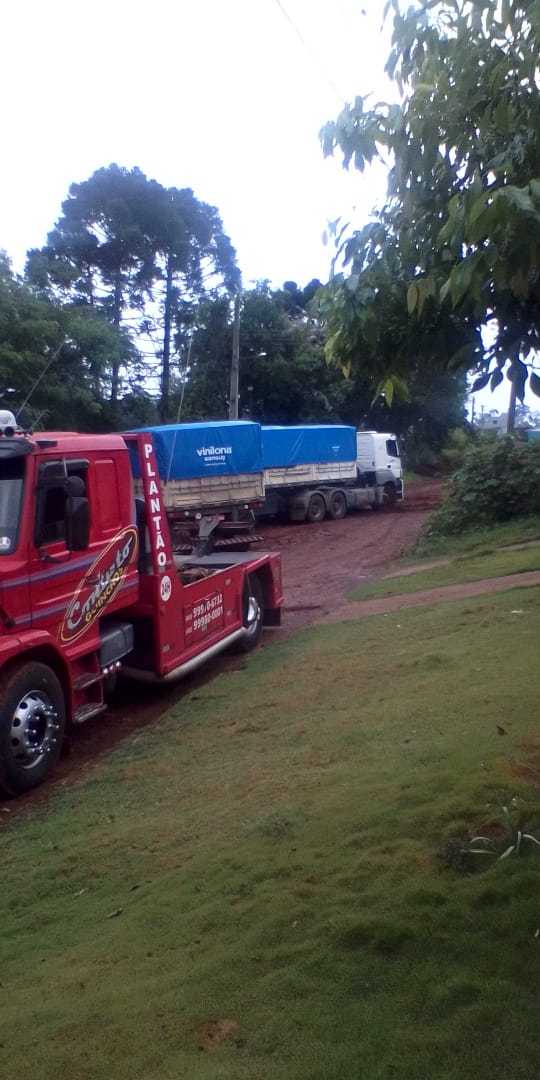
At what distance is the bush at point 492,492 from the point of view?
20906 millimetres

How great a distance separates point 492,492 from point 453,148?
1622 centimetres

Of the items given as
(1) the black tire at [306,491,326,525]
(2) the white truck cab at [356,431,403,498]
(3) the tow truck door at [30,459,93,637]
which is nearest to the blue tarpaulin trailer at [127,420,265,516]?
(1) the black tire at [306,491,326,525]

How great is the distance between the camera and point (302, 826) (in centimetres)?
510

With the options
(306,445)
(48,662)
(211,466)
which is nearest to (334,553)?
(211,466)

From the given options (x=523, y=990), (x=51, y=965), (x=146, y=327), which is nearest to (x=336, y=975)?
(x=523, y=990)

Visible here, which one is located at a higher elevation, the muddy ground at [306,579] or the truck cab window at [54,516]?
the truck cab window at [54,516]

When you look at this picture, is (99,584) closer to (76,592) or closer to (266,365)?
(76,592)

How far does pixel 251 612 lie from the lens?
12000 mm

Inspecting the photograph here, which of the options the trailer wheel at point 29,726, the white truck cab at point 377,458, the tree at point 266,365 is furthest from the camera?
the tree at point 266,365

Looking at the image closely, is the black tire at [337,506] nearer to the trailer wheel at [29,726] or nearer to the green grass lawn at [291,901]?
the green grass lawn at [291,901]

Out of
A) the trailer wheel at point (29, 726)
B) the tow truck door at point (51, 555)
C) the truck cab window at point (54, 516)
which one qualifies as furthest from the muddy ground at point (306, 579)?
the truck cab window at point (54, 516)

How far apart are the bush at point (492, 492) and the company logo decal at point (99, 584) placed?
13.3 metres

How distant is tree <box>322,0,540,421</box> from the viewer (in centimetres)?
495

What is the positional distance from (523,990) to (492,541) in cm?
1630
